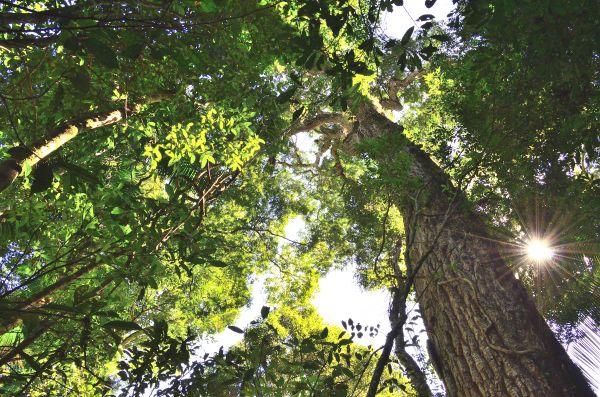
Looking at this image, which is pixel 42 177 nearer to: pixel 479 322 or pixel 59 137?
pixel 59 137

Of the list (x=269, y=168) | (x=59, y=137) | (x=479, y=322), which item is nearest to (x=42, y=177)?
(x=59, y=137)

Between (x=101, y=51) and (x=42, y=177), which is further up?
(x=101, y=51)

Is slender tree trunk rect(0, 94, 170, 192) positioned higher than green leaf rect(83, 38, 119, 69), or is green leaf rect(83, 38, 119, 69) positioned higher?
slender tree trunk rect(0, 94, 170, 192)

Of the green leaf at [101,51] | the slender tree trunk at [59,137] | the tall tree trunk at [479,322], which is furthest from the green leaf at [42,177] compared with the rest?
the tall tree trunk at [479,322]

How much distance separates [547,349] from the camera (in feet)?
11.0

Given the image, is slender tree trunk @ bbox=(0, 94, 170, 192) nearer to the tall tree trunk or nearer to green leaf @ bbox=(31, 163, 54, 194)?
green leaf @ bbox=(31, 163, 54, 194)

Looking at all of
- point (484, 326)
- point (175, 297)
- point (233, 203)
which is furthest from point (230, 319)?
point (484, 326)

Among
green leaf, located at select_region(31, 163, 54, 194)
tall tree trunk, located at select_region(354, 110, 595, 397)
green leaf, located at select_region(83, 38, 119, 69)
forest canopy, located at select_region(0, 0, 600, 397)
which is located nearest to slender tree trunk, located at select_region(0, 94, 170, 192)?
forest canopy, located at select_region(0, 0, 600, 397)

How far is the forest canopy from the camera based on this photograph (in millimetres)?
2170

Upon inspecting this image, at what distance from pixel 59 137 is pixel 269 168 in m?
3.03

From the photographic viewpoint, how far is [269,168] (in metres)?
5.67

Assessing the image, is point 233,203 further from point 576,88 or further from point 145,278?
point 576,88

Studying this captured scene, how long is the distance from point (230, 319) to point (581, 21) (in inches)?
422

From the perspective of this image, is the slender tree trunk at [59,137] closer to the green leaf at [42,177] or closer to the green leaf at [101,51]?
the green leaf at [42,177]
